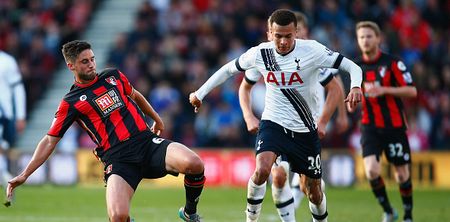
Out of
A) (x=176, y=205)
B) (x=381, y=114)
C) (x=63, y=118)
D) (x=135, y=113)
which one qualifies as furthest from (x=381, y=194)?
(x=63, y=118)

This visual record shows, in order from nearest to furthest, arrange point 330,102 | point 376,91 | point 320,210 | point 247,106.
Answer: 1. point 320,210
2. point 247,106
3. point 330,102
4. point 376,91

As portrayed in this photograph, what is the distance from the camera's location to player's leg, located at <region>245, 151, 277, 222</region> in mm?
9125

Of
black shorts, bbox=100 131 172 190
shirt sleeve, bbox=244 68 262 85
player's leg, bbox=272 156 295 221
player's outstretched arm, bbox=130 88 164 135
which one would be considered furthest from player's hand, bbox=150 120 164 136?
player's leg, bbox=272 156 295 221

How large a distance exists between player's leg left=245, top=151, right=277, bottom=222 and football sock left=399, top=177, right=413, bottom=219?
3.11 m

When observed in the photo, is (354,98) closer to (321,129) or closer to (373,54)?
(321,129)

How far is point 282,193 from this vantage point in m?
9.73

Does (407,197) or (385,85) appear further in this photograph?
(385,85)

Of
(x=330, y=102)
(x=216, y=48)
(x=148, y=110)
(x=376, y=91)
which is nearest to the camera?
(x=148, y=110)

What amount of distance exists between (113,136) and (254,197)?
4.90 ft

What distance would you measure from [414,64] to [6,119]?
9.53 m

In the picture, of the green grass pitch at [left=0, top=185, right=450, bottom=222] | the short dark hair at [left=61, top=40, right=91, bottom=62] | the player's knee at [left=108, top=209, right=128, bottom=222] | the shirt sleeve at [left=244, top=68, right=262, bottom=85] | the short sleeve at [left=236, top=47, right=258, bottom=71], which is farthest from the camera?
the green grass pitch at [left=0, top=185, right=450, bottom=222]

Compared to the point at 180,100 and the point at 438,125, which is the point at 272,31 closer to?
the point at 438,125

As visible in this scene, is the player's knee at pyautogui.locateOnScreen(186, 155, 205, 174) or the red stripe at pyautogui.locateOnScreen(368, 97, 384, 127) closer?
the player's knee at pyautogui.locateOnScreen(186, 155, 205, 174)

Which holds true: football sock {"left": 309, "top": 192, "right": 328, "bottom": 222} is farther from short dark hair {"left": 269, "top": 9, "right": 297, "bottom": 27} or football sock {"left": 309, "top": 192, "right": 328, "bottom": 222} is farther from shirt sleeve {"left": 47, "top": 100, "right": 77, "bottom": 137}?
shirt sleeve {"left": 47, "top": 100, "right": 77, "bottom": 137}
